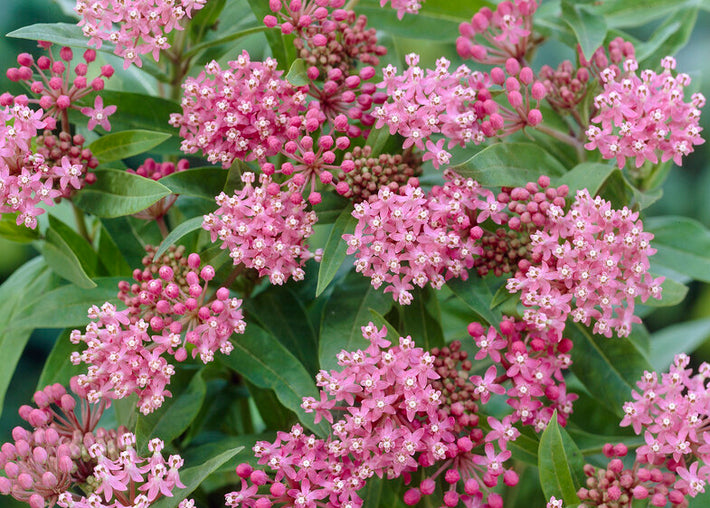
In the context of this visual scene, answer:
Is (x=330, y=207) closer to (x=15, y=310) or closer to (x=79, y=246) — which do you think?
(x=79, y=246)

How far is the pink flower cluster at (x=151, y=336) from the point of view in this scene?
1.09 meters

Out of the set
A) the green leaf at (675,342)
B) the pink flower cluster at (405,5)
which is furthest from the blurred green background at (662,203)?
the pink flower cluster at (405,5)

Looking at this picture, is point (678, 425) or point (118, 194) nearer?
point (678, 425)

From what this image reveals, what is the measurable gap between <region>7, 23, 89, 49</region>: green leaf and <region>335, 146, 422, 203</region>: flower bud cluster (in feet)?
1.46

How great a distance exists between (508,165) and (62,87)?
27.1 inches

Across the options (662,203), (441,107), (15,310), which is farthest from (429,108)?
(662,203)

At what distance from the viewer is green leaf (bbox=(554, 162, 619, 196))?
1220 millimetres

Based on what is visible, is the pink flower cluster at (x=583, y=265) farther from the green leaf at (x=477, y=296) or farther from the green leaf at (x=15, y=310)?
the green leaf at (x=15, y=310)

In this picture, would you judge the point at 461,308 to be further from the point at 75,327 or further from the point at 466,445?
the point at 75,327

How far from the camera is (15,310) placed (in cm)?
139

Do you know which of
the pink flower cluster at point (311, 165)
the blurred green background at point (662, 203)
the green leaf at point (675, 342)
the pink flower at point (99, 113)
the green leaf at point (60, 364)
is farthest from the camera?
the blurred green background at point (662, 203)

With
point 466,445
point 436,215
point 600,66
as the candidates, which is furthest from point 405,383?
point 600,66

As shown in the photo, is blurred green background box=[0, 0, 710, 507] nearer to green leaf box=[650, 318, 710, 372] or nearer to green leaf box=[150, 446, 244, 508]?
green leaf box=[650, 318, 710, 372]

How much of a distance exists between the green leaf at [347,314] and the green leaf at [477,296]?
0.12 m
